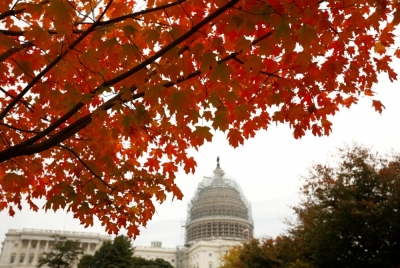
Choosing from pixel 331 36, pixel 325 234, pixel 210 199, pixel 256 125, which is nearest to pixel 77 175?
pixel 256 125

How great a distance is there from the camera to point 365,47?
421 cm

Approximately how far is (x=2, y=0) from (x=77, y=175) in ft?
7.98

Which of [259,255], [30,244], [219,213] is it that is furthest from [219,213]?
[259,255]

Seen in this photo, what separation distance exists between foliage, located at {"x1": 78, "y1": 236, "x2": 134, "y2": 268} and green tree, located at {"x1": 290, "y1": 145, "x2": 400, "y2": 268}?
37.3m

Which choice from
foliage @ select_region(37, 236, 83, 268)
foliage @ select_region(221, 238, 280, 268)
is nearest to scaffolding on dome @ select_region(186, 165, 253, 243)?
foliage @ select_region(37, 236, 83, 268)

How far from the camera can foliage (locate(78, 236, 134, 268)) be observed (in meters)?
45.2

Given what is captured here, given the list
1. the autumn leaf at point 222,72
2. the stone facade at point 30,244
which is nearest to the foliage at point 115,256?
the stone facade at point 30,244

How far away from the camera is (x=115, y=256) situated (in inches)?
1800

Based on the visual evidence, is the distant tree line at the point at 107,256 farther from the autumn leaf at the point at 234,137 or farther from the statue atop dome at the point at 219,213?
the autumn leaf at the point at 234,137

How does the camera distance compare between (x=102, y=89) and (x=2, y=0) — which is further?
(x=2, y=0)

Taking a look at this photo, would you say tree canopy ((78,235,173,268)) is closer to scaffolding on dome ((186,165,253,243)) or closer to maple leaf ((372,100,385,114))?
scaffolding on dome ((186,165,253,243))

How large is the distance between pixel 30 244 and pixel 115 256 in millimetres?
43360

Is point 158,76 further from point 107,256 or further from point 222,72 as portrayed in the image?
point 107,256

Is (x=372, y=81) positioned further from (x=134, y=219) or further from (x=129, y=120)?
(x=134, y=219)
